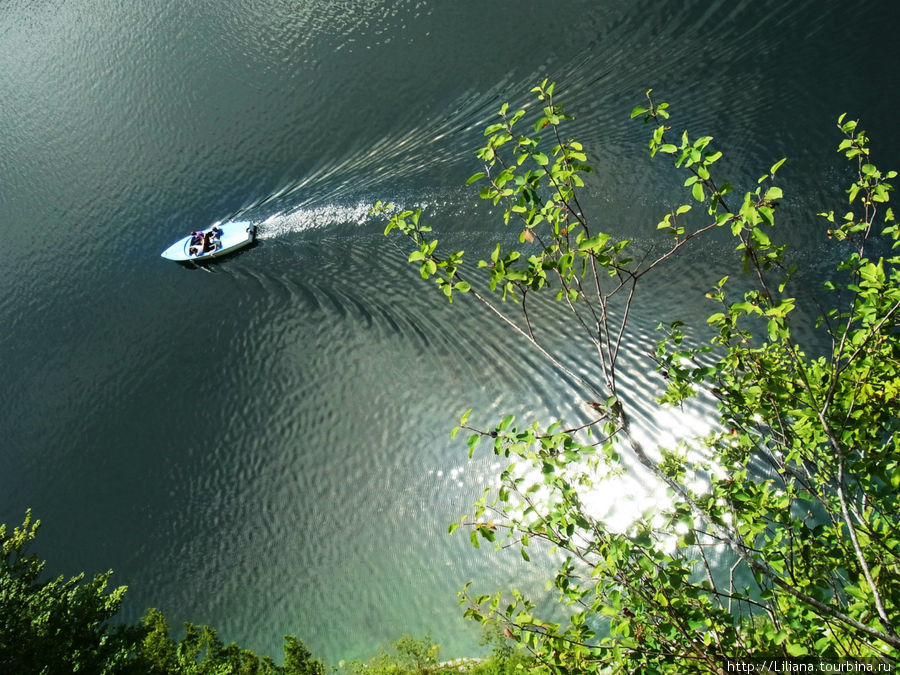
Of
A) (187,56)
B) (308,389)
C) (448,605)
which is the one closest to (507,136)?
(448,605)

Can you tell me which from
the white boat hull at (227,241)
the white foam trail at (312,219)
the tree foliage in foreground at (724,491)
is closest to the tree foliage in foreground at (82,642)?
the tree foliage in foreground at (724,491)

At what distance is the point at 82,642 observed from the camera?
21.9 feet

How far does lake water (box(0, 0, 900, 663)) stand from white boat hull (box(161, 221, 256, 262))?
0.33 meters

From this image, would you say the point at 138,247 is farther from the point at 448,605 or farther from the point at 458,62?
the point at 448,605

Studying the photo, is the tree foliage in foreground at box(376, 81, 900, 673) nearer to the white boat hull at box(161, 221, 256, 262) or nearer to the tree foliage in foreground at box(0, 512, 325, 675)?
the tree foliage in foreground at box(0, 512, 325, 675)

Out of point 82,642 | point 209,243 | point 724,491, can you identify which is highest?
point 209,243

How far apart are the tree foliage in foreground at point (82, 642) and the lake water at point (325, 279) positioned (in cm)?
121

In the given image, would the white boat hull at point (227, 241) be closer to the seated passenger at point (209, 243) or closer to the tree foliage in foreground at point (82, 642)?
the seated passenger at point (209, 243)

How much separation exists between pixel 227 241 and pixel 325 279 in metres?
2.20

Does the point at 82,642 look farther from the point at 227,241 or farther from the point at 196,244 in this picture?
the point at 196,244

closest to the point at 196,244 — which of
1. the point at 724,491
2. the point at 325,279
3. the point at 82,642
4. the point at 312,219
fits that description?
the point at 312,219

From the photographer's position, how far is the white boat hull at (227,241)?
11.3m

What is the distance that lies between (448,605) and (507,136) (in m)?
6.24

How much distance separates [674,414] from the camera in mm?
7770
